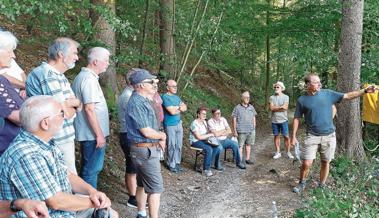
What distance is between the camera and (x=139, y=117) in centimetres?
471

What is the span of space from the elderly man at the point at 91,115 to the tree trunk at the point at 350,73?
5.09 m

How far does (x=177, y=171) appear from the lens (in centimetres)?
823

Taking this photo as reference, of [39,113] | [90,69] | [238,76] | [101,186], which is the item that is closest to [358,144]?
[101,186]

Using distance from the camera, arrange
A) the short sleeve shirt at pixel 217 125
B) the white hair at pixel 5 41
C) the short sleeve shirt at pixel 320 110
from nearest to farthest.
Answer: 1. the white hair at pixel 5 41
2. the short sleeve shirt at pixel 320 110
3. the short sleeve shirt at pixel 217 125

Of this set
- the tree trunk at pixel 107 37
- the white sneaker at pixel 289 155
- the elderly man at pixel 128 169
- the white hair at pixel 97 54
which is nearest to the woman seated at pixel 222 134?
the white sneaker at pixel 289 155

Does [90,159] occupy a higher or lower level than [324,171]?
higher

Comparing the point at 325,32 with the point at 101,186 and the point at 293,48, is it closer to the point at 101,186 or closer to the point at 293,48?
the point at 293,48

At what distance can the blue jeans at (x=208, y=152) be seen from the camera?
834 centimetres

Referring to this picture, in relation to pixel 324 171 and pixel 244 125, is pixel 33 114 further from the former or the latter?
pixel 244 125

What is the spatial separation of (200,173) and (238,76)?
51.9ft

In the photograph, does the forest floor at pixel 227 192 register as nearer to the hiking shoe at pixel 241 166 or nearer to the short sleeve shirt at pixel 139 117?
the hiking shoe at pixel 241 166

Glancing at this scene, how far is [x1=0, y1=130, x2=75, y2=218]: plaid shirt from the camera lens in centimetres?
236

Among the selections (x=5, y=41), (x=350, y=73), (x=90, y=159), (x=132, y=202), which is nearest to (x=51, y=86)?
(x=5, y=41)

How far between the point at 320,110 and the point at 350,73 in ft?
5.76
